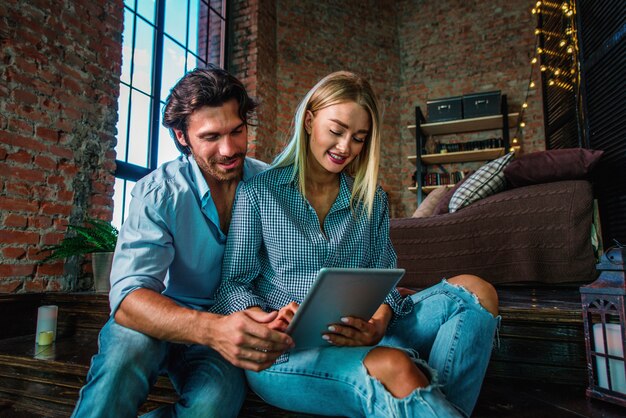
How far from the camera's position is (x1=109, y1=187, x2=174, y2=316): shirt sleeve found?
994mm

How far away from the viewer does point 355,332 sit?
0.93 m

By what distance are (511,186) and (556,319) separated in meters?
1.16

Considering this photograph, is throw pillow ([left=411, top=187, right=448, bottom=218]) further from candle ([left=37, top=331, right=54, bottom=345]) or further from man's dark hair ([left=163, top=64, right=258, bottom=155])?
candle ([left=37, top=331, right=54, bottom=345])

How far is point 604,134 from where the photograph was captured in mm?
2479

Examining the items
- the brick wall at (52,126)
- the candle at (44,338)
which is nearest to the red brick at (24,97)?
the brick wall at (52,126)

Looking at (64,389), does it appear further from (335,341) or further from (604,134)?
(604,134)

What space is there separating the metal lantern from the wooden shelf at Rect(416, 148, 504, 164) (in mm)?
4408

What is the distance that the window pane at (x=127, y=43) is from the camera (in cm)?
322

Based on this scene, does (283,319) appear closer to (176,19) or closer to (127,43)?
(127,43)

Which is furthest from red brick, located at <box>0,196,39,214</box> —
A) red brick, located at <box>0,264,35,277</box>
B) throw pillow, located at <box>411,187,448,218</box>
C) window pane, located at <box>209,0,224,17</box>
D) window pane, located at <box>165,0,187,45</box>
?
window pane, located at <box>209,0,224,17</box>

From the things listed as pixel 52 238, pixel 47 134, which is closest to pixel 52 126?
pixel 47 134

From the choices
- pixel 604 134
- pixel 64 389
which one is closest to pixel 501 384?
pixel 64 389

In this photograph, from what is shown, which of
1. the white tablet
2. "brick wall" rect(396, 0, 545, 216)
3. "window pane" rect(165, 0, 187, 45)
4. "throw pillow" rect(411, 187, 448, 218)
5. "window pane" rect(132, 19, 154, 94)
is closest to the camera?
the white tablet

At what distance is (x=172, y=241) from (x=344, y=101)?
0.58m
